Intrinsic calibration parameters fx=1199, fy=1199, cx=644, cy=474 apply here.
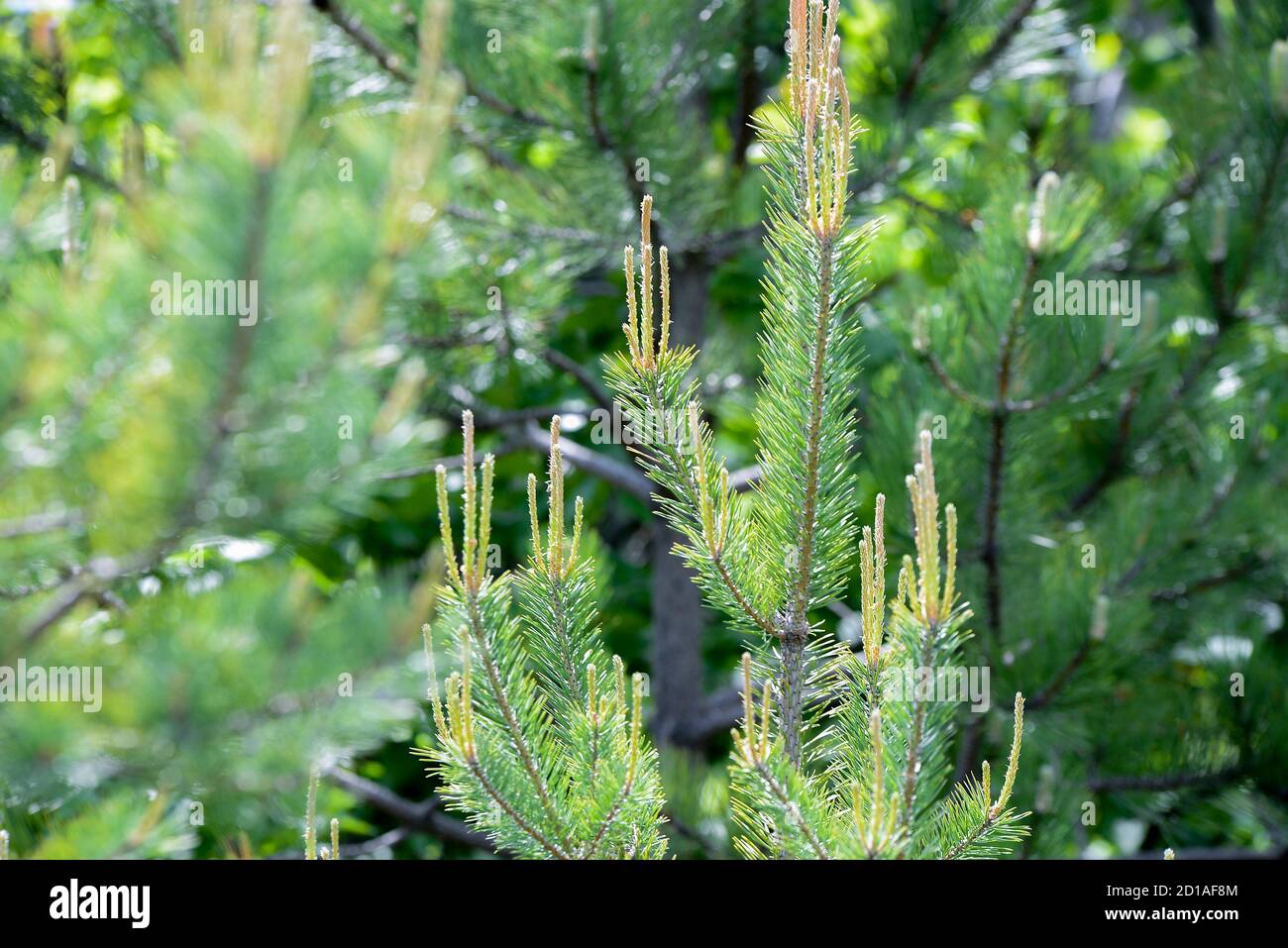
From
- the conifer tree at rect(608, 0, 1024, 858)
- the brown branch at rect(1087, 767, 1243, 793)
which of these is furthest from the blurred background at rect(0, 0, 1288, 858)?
the conifer tree at rect(608, 0, 1024, 858)

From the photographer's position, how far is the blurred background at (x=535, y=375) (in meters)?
0.70

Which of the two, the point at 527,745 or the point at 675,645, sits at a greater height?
the point at 675,645

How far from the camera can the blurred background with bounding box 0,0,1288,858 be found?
70cm

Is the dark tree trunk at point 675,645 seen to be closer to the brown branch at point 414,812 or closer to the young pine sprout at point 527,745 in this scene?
the brown branch at point 414,812

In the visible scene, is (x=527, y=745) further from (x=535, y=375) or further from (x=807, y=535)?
(x=535, y=375)

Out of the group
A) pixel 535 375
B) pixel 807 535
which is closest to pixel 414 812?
pixel 535 375

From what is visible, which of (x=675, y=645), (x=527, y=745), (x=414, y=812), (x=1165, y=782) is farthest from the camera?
(x=675, y=645)

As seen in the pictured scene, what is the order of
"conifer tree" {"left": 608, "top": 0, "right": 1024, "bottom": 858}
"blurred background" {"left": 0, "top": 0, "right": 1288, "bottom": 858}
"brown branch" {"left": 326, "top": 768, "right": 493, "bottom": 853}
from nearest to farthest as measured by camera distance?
"blurred background" {"left": 0, "top": 0, "right": 1288, "bottom": 858}, "conifer tree" {"left": 608, "top": 0, "right": 1024, "bottom": 858}, "brown branch" {"left": 326, "top": 768, "right": 493, "bottom": 853}

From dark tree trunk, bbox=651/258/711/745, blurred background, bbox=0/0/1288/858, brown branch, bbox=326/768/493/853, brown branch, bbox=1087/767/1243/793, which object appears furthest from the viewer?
dark tree trunk, bbox=651/258/711/745

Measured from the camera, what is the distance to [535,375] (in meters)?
2.39

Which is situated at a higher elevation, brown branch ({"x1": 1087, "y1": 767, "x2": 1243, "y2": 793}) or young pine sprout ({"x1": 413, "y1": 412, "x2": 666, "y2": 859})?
young pine sprout ({"x1": 413, "y1": 412, "x2": 666, "y2": 859})

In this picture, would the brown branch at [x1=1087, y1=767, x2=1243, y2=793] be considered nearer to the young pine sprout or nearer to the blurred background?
the blurred background
